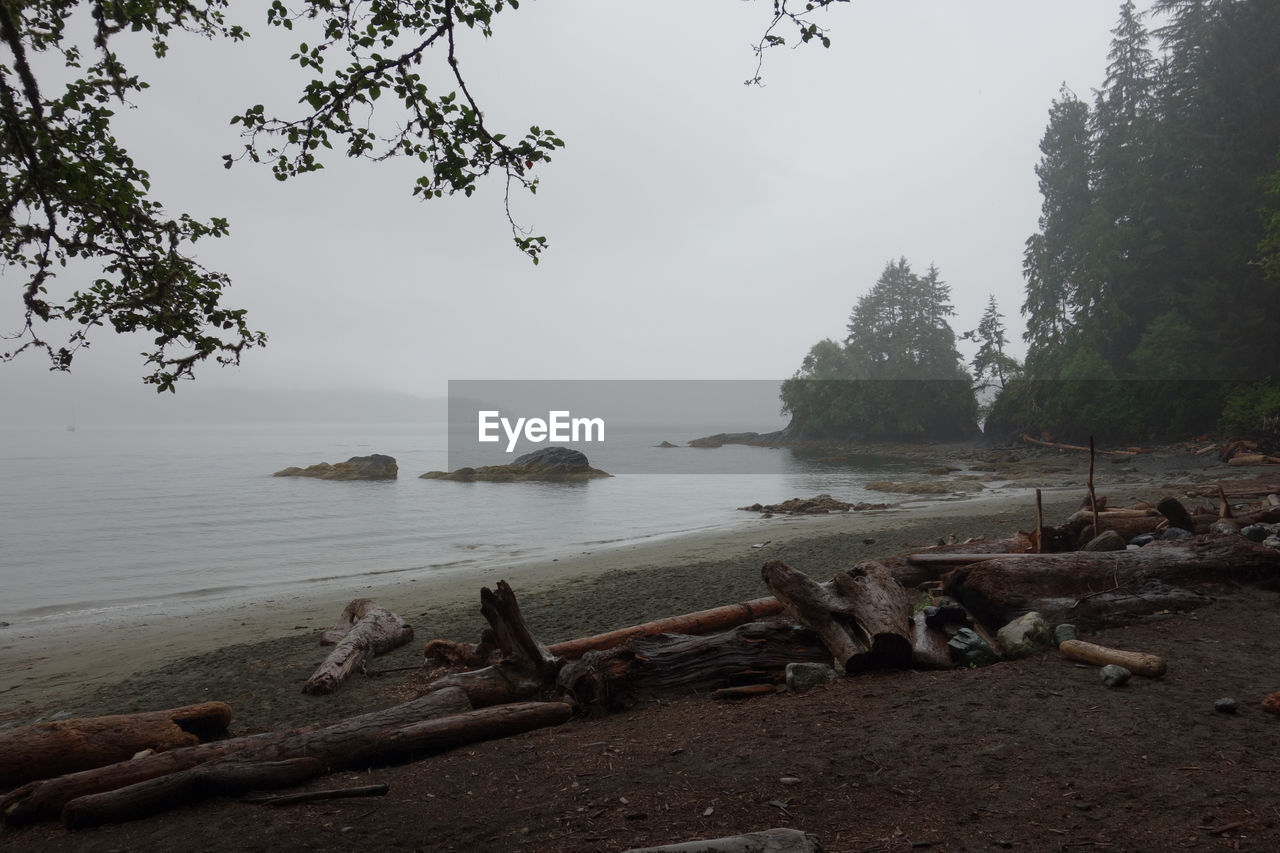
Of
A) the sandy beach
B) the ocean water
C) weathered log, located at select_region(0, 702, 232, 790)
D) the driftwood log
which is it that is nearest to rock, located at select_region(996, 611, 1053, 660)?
the driftwood log

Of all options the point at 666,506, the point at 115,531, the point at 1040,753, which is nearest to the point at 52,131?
the point at 1040,753

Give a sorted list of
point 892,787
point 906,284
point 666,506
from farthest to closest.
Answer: point 906,284, point 666,506, point 892,787

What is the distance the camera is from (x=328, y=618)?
37.0 feet

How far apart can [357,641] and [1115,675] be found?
24.8ft

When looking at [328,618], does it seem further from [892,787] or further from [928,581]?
[892,787]

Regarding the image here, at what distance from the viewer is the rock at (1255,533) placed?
802 centimetres

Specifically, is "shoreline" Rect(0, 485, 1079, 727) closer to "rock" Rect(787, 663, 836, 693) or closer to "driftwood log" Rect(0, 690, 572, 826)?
"driftwood log" Rect(0, 690, 572, 826)

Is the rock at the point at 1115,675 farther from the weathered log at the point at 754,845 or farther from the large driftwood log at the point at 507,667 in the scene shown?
the large driftwood log at the point at 507,667

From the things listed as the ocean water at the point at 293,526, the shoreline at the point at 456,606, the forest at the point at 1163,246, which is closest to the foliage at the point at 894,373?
the forest at the point at 1163,246

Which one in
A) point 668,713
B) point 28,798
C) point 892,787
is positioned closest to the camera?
point 892,787

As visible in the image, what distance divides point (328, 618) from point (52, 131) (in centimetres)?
878

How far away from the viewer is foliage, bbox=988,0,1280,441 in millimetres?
34812

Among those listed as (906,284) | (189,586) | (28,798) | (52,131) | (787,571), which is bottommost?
(189,586)

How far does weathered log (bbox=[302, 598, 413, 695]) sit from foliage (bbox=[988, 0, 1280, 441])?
36312 mm
